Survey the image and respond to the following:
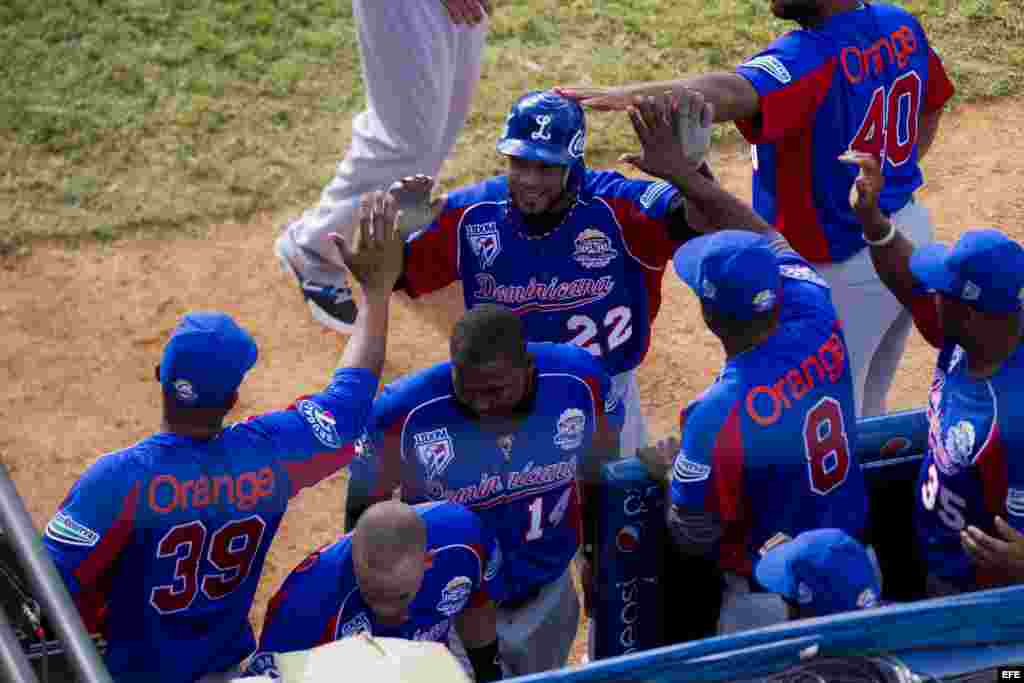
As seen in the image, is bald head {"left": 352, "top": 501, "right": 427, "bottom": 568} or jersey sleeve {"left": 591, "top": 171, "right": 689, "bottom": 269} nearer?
bald head {"left": 352, "top": 501, "right": 427, "bottom": 568}

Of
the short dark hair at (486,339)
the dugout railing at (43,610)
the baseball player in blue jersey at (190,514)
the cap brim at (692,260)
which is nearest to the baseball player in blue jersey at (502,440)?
the short dark hair at (486,339)

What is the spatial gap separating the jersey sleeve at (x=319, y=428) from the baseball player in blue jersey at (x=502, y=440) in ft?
0.37

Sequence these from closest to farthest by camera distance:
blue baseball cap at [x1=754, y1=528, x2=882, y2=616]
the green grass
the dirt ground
Result: blue baseball cap at [x1=754, y1=528, x2=882, y2=616] → the dirt ground → the green grass

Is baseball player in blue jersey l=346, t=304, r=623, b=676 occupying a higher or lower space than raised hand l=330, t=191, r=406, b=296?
lower

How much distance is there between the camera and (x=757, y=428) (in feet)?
12.6

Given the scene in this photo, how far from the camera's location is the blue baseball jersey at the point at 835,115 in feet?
16.2

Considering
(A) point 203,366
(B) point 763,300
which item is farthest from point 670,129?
(A) point 203,366

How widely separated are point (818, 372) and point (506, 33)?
5.07 m

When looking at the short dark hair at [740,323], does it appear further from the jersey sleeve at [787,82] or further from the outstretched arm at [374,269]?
the jersey sleeve at [787,82]

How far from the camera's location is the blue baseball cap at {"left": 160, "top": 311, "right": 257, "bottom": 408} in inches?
148

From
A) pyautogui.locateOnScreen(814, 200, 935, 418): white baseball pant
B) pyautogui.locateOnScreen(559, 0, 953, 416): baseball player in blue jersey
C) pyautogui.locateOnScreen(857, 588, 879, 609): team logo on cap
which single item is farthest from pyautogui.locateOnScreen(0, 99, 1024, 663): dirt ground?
pyautogui.locateOnScreen(857, 588, 879, 609): team logo on cap

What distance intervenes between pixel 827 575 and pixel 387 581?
1045 mm

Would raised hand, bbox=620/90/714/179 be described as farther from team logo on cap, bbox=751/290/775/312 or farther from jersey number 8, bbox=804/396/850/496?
jersey number 8, bbox=804/396/850/496

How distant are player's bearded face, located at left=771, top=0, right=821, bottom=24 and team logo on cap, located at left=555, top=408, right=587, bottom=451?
5.48 ft
